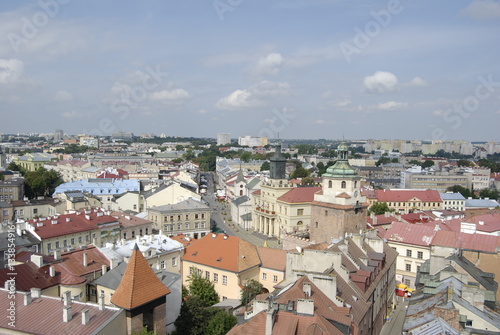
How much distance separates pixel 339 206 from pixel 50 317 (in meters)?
35.2

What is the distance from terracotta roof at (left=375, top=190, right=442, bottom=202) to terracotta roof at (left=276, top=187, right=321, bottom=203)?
103 feet

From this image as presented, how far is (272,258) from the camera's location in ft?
135

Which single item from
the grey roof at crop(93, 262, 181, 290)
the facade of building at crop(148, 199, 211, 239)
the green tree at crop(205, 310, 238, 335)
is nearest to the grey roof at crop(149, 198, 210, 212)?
the facade of building at crop(148, 199, 211, 239)

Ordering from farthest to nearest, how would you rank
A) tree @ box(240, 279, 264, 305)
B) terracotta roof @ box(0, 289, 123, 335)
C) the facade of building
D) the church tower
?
1. the facade of building
2. the church tower
3. tree @ box(240, 279, 264, 305)
4. terracotta roof @ box(0, 289, 123, 335)

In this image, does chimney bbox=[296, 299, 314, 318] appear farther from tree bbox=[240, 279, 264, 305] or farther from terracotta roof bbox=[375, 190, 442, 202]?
terracotta roof bbox=[375, 190, 442, 202]

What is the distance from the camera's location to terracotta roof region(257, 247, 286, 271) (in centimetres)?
4009

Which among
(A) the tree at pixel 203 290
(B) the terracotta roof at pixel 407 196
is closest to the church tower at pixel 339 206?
(A) the tree at pixel 203 290

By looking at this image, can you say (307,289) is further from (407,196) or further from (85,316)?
(407,196)

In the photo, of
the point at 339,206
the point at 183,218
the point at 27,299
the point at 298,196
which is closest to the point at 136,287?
the point at 27,299

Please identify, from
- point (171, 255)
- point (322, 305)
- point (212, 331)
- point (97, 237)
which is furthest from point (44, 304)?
point (97, 237)

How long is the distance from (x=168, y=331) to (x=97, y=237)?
85.7 feet

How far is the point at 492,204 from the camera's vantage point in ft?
308

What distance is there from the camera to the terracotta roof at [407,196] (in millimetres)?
95062

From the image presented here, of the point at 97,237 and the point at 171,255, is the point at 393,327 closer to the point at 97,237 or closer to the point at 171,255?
the point at 171,255
